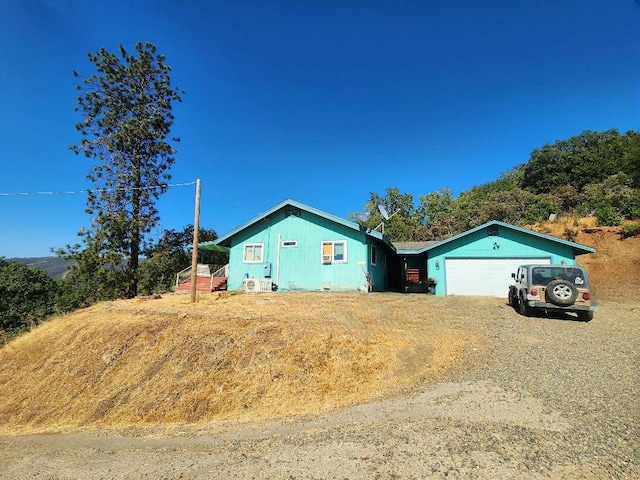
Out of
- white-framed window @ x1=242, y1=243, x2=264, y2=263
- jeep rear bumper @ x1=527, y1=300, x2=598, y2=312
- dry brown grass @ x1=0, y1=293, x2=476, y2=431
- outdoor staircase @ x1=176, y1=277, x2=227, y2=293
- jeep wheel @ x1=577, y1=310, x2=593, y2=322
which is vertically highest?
white-framed window @ x1=242, y1=243, x2=264, y2=263

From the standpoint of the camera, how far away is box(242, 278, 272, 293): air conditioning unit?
17.1m

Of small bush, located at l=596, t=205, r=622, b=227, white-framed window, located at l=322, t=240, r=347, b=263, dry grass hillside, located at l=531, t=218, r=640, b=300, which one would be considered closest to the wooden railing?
white-framed window, located at l=322, t=240, r=347, b=263

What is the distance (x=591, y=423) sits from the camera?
396 cm

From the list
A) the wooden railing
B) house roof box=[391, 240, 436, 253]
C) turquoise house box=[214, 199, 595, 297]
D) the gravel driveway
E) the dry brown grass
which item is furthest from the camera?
house roof box=[391, 240, 436, 253]

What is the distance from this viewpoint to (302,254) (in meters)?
17.7

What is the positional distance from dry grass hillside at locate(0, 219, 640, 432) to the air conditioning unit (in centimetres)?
607

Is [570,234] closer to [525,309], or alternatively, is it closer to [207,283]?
[525,309]

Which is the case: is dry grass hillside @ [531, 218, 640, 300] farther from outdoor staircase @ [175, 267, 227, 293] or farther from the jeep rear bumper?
outdoor staircase @ [175, 267, 227, 293]

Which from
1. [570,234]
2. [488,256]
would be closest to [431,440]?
[488,256]

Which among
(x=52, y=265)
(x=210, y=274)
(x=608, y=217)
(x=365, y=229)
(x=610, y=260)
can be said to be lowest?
(x=210, y=274)

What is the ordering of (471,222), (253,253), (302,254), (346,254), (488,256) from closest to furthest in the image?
(346,254) → (488,256) → (302,254) → (253,253) → (471,222)

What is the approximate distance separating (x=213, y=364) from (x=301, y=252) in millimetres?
10974

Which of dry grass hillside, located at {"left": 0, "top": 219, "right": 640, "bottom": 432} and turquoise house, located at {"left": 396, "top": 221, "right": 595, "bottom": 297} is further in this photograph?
turquoise house, located at {"left": 396, "top": 221, "right": 595, "bottom": 297}

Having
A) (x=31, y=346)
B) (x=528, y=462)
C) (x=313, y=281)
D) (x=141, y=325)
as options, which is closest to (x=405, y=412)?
(x=528, y=462)
